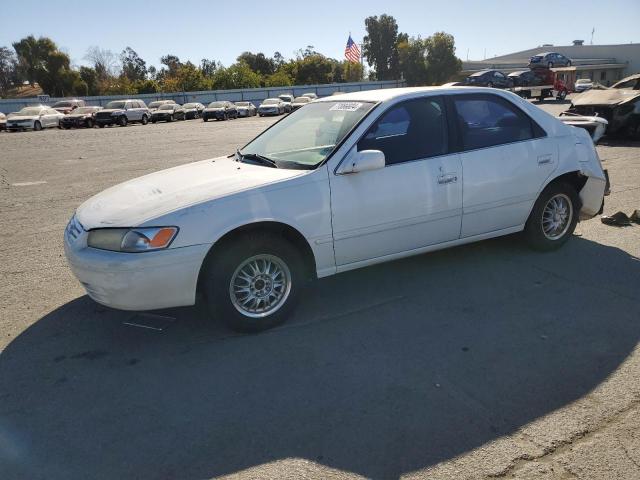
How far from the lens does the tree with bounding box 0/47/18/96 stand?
82.6 meters

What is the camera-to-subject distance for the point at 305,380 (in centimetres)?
322

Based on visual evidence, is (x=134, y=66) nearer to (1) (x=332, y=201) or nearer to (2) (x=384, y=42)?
(2) (x=384, y=42)

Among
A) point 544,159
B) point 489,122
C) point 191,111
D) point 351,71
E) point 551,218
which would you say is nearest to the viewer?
point 489,122

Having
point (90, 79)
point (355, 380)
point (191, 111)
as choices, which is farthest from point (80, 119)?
point (90, 79)

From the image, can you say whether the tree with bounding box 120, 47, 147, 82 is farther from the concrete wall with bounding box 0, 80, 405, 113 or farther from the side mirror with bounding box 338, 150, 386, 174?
the side mirror with bounding box 338, 150, 386, 174

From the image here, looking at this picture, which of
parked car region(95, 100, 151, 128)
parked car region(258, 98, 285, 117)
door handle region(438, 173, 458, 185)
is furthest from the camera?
parked car region(258, 98, 285, 117)

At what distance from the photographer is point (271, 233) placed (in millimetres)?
3770

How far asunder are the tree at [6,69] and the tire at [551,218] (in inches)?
3797

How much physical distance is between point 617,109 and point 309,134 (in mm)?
11273

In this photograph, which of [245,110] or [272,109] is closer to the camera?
[272,109]

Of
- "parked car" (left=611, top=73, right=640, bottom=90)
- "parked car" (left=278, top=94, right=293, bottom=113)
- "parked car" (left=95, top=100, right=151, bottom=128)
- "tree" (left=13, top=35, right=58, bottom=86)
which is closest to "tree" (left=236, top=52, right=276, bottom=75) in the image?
"tree" (left=13, top=35, right=58, bottom=86)

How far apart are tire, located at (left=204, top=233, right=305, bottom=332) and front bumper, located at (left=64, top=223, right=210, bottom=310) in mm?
139

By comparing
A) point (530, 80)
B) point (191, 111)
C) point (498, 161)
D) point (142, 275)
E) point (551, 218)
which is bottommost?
point (551, 218)

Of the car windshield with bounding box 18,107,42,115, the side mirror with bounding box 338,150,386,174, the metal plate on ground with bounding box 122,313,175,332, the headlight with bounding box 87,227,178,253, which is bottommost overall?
the metal plate on ground with bounding box 122,313,175,332
